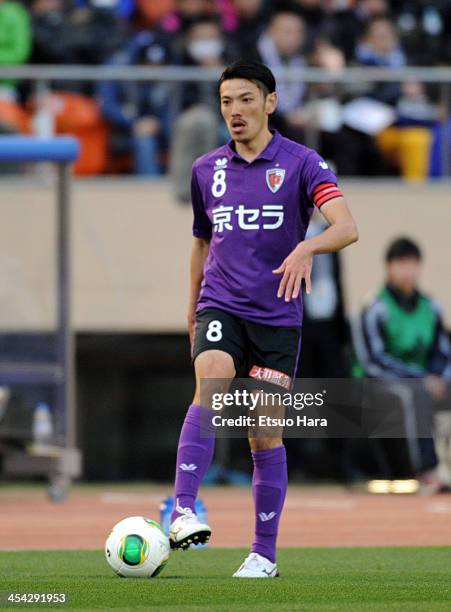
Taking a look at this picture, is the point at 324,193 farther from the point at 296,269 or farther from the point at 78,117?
the point at 78,117

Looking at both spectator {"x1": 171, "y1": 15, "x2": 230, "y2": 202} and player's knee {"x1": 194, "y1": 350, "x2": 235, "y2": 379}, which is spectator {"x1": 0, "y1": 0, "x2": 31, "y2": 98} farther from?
player's knee {"x1": 194, "y1": 350, "x2": 235, "y2": 379}

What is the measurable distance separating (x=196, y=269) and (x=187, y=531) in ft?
4.22

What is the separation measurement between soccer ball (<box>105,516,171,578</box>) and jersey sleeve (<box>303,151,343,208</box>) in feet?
4.77

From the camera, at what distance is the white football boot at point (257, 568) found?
6.39 meters

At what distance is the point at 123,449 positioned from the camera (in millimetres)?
16562

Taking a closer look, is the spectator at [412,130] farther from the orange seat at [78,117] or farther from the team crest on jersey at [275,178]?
the team crest on jersey at [275,178]

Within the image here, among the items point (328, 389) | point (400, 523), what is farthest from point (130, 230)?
point (328, 389)

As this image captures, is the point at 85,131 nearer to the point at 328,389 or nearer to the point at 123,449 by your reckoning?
the point at 123,449

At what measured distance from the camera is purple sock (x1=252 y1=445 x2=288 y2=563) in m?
6.41

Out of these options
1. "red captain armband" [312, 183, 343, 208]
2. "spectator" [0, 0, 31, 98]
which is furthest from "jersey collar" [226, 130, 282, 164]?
"spectator" [0, 0, 31, 98]

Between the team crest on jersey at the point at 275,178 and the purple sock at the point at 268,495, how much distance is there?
1060 millimetres

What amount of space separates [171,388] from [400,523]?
6470 mm

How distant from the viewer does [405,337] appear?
1345 cm

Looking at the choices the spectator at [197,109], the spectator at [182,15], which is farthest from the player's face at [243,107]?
the spectator at [182,15]
